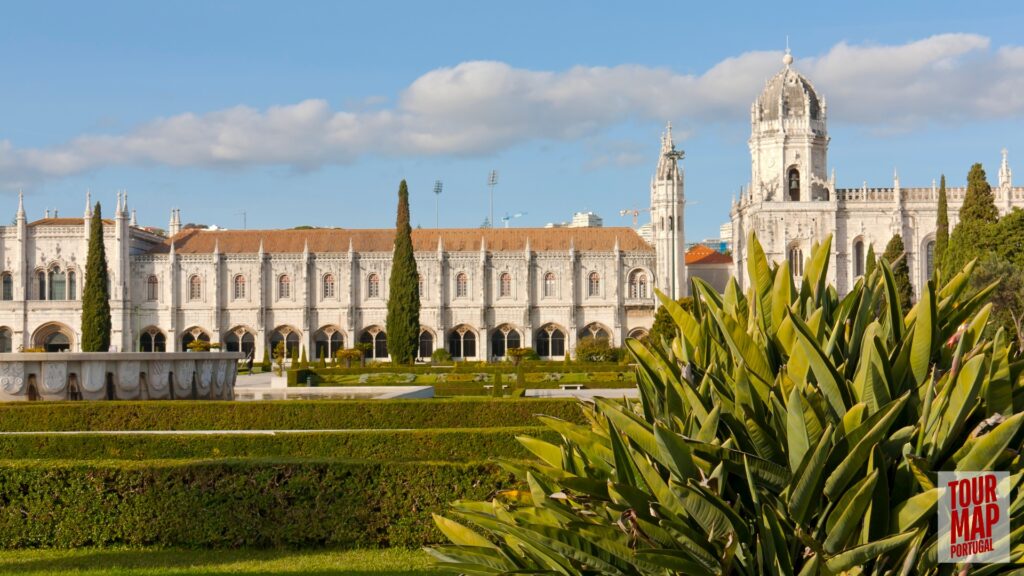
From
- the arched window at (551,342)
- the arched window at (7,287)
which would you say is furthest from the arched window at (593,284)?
the arched window at (7,287)

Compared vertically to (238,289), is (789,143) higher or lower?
higher

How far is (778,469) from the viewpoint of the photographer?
3.43m

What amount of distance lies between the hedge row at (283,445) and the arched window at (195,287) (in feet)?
165

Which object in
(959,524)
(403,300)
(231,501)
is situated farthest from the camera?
(403,300)

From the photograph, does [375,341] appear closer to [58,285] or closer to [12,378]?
[58,285]

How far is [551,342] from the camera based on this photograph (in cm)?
6119

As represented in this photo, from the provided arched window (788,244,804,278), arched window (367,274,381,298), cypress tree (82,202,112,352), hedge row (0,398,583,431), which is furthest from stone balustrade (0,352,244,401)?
arched window (788,244,804,278)

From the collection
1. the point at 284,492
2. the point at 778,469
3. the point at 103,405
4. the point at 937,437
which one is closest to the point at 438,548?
the point at 778,469

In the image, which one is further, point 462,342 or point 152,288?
point 462,342

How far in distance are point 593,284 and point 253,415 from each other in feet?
149

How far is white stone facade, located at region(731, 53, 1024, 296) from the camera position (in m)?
60.5

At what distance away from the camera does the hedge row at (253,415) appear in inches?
650

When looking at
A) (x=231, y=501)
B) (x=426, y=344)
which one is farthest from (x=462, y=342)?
(x=231, y=501)

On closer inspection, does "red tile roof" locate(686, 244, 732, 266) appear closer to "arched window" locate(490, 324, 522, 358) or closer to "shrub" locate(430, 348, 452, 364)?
"arched window" locate(490, 324, 522, 358)
